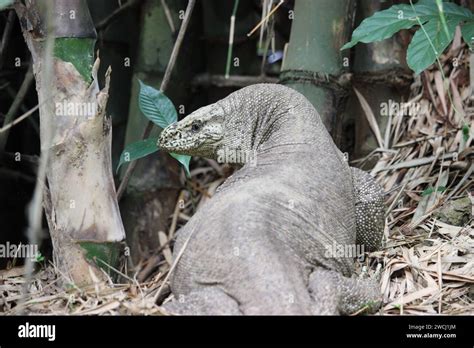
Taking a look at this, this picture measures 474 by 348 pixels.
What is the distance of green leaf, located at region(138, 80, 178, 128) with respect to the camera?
498 centimetres

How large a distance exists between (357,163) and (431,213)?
1.04 meters

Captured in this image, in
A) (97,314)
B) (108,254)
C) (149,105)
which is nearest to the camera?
(97,314)

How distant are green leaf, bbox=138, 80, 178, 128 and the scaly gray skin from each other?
285 millimetres

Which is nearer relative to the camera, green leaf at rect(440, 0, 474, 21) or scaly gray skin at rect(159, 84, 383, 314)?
scaly gray skin at rect(159, 84, 383, 314)

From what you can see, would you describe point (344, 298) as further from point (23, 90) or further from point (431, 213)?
point (23, 90)

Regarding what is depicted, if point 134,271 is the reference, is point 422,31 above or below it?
above

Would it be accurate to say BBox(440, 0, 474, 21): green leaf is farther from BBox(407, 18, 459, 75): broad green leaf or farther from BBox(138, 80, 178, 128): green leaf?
BBox(138, 80, 178, 128): green leaf

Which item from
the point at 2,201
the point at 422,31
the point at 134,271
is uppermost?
the point at 422,31

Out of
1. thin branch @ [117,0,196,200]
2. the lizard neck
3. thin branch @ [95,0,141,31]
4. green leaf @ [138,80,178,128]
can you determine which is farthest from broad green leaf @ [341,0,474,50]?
thin branch @ [95,0,141,31]

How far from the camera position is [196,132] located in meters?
4.72

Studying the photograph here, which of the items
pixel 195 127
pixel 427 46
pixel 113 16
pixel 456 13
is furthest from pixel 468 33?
pixel 113 16

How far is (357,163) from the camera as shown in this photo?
19.1 ft

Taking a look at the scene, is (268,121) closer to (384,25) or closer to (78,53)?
(384,25)
